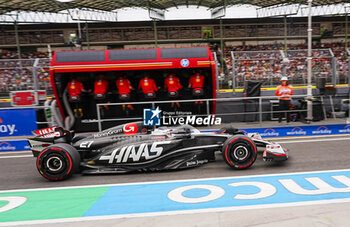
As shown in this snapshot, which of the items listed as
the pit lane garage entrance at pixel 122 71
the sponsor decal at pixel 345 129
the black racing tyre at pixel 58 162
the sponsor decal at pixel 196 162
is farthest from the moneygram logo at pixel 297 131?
the black racing tyre at pixel 58 162

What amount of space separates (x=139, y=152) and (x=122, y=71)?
5687 mm

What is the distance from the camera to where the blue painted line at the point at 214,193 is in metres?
4.32

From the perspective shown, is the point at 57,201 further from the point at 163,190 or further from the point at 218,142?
the point at 218,142

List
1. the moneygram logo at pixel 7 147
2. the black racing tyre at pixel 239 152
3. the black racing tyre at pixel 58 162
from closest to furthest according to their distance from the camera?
1. the black racing tyre at pixel 58 162
2. the black racing tyre at pixel 239 152
3. the moneygram logo at pixel 7 147

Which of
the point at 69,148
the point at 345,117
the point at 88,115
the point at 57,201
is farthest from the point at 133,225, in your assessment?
the point at 345,117

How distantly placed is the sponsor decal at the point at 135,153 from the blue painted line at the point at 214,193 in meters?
0.59

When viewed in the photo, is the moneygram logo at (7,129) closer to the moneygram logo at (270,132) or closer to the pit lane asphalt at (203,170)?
the pit lane asphalt at (203,170)

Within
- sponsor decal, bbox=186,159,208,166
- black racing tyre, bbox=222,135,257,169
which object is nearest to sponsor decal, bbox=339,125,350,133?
black racing tyre, bbox=222,135,257,169

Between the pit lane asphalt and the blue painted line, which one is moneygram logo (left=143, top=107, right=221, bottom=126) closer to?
the pit lane asphalt

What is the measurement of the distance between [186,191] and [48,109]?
6.81 meters

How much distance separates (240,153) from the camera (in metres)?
5.70

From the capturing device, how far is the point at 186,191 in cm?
486

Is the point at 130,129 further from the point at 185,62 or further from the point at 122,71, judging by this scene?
the point at 122,71

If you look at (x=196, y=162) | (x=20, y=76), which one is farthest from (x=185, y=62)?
(x=20, y=76)
